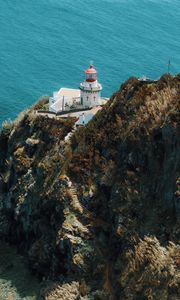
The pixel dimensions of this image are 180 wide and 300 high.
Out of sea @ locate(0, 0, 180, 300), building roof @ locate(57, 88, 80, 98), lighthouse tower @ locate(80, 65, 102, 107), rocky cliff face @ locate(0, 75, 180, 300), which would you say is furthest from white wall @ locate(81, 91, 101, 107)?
sea @ locate(0, 0, 180, 300)

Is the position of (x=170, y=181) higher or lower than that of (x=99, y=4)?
lower

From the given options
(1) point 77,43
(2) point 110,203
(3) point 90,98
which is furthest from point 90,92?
(1) point 77,43

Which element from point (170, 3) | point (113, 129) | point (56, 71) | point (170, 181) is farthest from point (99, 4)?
point (170, 181)

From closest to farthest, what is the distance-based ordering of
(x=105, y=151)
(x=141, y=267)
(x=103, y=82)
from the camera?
(x=141, y=267) < (x=105, y=151) < (x=103, y=82)

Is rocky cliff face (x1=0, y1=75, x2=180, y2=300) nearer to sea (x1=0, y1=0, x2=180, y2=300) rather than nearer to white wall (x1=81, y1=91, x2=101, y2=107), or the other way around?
white wall (x1=81, y1=91, x2=101, y2=107)

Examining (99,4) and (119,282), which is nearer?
(119,282)

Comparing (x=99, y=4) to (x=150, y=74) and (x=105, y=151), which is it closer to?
(x=150, y=74)
